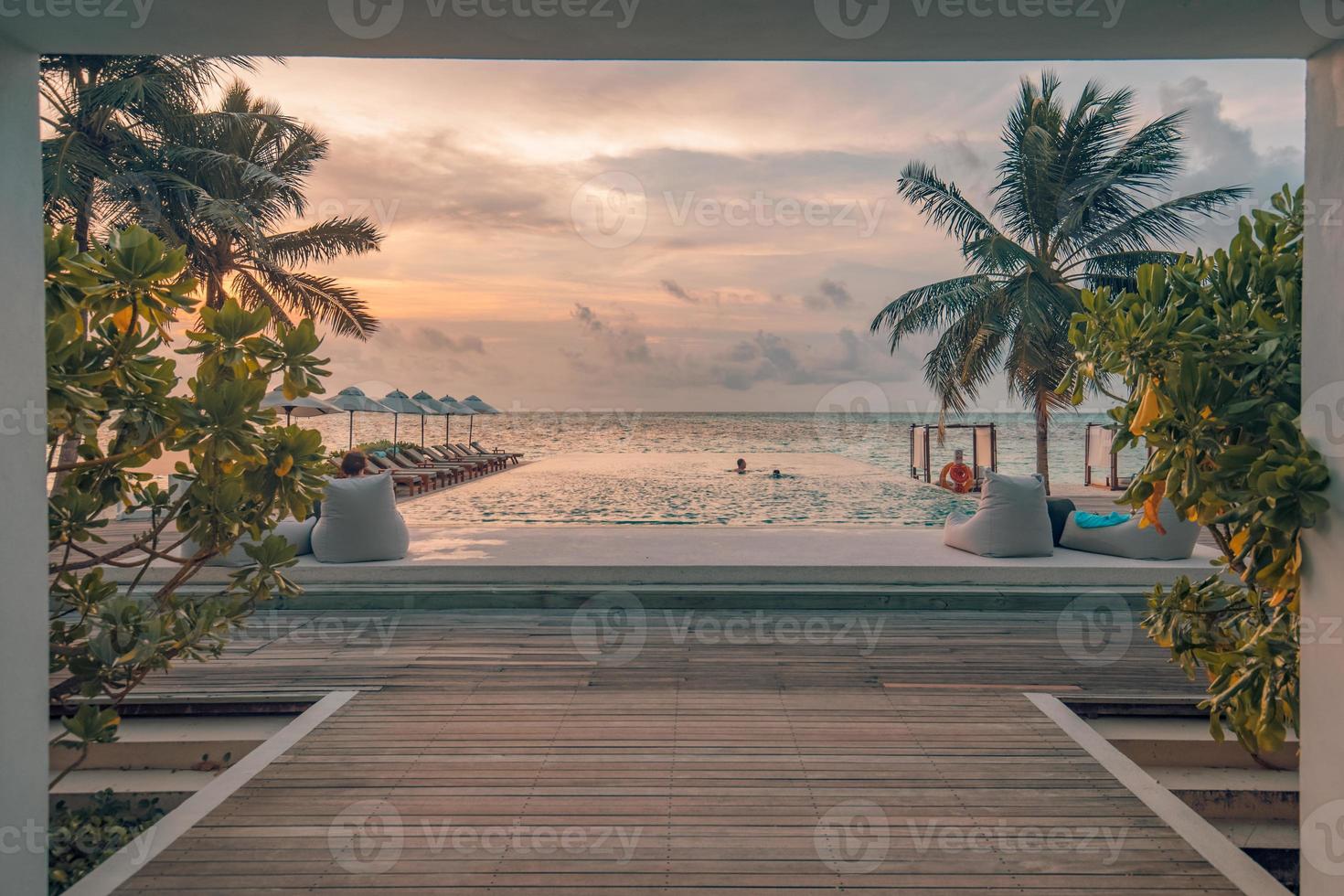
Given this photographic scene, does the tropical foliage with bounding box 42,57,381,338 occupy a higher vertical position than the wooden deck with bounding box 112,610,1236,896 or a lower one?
higher

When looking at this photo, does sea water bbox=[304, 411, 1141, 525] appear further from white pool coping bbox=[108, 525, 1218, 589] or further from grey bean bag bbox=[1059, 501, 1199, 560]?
grey bean bag bbox=[1059, 501, 1199, 560]

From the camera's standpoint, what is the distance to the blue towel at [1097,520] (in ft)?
20.4

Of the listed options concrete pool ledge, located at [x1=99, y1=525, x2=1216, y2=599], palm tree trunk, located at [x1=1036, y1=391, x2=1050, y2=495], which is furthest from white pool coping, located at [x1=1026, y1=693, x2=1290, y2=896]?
palm tree trunk, located at [x1=1036, y1=391, x2=1050, y2=495]

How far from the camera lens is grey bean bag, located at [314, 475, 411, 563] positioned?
600 centimetres

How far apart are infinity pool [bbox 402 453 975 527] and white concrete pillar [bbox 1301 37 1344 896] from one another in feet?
28.1

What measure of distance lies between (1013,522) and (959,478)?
10877mm

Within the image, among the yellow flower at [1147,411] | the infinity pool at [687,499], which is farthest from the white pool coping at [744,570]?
the yellow flower at [1147,411]

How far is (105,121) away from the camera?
12172 mm

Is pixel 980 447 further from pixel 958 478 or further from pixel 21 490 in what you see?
pixel 21 490

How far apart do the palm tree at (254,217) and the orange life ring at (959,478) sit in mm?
11630

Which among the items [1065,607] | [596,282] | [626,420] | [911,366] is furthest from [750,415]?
[1065,607]

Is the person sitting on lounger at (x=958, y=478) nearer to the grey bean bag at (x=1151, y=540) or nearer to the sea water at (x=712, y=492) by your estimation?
the sea water at (x=712, y=492)

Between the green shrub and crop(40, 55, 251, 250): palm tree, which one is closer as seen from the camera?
the green shrub

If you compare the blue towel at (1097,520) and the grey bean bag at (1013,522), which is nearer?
the grey bean bag at (1013,522)
